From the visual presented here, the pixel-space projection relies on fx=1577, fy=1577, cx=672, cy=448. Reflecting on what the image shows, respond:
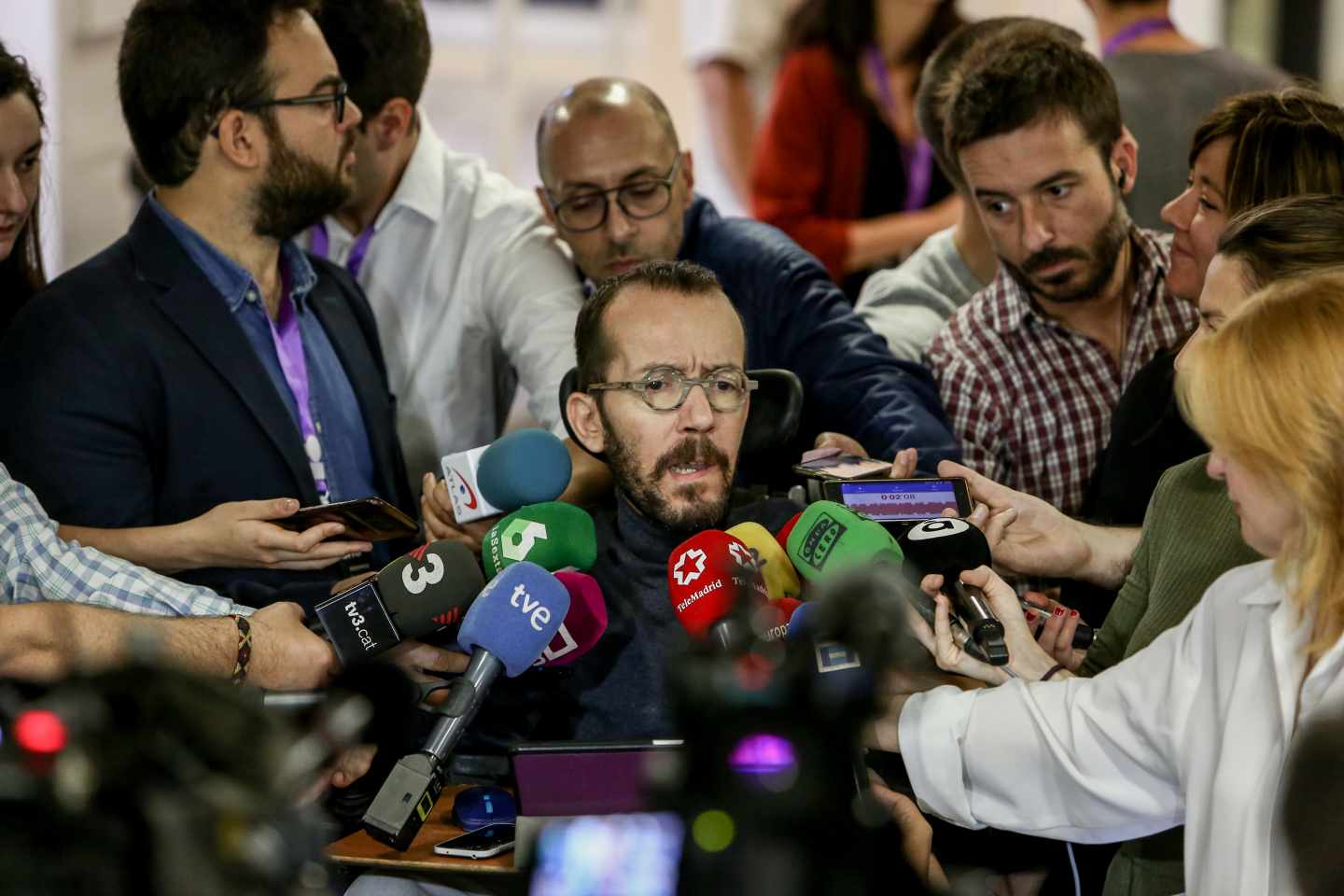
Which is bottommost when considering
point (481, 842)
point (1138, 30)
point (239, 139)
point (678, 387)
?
point (481, 842)

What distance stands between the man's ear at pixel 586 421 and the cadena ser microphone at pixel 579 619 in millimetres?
358

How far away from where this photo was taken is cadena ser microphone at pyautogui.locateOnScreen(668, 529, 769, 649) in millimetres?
2371

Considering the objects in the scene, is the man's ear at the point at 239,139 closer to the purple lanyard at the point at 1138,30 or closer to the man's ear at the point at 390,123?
the man's ear at the point at 390,123

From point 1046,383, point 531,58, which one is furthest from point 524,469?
point 531,58

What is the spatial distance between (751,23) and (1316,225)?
425cm

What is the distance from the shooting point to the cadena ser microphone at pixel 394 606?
2.56 m

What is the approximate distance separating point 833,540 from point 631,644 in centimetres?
47

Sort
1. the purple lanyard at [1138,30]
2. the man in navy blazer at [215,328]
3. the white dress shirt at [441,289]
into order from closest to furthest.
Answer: the man in navy blazer at [215,328]
the white dress shirt at [441,289]
the purple lanyard at [1138,30]

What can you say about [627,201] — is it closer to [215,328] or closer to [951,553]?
[215,328]

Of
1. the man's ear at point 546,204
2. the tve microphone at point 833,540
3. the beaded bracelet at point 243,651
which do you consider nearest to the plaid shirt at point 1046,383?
the man's ear at point 546,204

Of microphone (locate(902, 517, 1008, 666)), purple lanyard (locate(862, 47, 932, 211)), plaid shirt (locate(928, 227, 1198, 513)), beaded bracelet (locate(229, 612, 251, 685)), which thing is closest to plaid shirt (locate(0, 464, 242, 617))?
beaded bracelet (locate(229, 612, 251, 685))

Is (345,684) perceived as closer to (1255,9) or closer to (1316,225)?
(1316,225)

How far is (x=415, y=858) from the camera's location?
2.29 m

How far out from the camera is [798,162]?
4.92 meters
